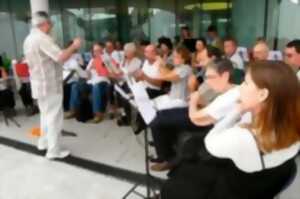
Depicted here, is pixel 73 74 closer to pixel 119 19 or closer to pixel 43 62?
pixel 43 62

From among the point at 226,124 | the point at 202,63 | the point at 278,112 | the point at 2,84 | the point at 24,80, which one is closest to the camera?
the point at 278,112

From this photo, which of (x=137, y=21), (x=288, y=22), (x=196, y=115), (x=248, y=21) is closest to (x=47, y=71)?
(x=196, y=115)

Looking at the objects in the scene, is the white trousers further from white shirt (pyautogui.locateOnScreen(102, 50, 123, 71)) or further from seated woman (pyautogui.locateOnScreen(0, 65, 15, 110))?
seated woman (pyautogui.locateOnScreen(0, 65, 15, 110))

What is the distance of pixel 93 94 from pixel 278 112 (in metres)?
3.77

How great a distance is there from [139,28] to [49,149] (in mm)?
6278

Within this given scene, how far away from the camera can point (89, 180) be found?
9.81 ft

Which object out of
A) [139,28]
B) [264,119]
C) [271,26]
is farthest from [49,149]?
[139,28]

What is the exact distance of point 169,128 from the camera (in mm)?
2773

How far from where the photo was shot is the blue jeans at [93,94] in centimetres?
481

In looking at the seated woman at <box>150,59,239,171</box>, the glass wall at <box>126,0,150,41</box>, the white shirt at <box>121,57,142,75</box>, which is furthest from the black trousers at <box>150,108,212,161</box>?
the glass wall at <box>126,0,150,41</box>

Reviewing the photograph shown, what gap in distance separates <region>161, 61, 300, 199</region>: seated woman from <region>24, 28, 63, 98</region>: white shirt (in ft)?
7.46

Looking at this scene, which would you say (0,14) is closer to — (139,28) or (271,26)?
(139,28)

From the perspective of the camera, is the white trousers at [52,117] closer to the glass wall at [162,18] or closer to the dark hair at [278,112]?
the dark hair at [278,112]

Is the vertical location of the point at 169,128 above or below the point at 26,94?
above
